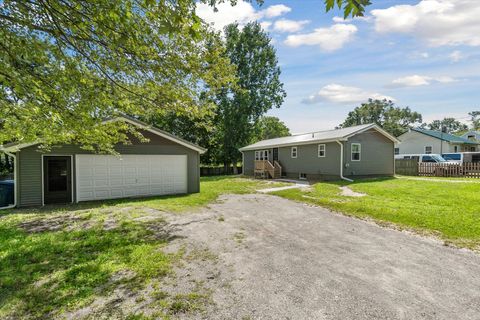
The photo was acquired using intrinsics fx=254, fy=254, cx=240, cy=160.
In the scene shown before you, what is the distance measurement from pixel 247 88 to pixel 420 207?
921 inches

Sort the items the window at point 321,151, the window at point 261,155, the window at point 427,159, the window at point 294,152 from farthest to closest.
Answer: the window at point 261,155 < the window at point 427,159 < the window at point 294,152 < the window at point 321,151

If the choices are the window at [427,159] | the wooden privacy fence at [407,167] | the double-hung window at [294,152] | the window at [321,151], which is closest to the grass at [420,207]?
the window at [321,151]

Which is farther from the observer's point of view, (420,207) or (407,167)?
(407,167)

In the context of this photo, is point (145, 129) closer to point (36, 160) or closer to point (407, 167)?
point (36, 160)

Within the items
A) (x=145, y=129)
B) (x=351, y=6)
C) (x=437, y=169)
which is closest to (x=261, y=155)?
(x=437, y=169)

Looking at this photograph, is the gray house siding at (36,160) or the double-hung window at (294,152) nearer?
the gray house siding at (36,160)

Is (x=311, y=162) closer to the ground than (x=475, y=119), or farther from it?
closer to the ground

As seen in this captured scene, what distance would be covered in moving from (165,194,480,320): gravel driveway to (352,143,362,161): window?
1119cm

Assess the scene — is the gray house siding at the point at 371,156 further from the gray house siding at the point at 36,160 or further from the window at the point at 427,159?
the gray house siding at the point at 36,160

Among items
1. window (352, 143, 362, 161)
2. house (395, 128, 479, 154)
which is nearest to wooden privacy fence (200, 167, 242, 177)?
window (352, 143, 362, 161)

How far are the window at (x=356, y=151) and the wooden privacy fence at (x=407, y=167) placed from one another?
6.30 metres

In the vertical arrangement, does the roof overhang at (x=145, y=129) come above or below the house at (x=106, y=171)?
above

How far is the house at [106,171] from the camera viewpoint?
400 inches

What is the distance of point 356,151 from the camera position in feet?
57.2
